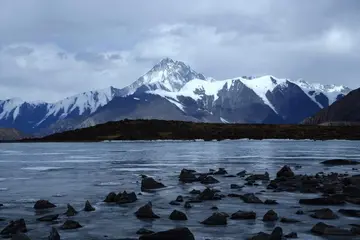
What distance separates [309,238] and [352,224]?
369cm

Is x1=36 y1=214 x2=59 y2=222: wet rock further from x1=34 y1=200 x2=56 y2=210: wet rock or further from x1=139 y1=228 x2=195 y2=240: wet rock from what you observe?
x1=139 y1=228 x2=195 y2=240: wet rock

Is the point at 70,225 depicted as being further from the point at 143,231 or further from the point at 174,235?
the point at 174,235

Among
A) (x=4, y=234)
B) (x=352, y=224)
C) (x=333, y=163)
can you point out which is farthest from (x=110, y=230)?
(x=333, y=163)

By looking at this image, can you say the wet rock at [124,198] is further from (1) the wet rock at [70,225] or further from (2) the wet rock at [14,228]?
(2) the wet rock at [14,228]

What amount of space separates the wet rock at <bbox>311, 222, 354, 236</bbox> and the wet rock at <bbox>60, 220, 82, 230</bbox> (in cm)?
1029

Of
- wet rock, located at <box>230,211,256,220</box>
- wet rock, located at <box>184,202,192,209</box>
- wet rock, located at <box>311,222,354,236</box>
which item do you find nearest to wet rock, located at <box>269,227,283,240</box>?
wet rock, located at <box>311,222,354,236</box>

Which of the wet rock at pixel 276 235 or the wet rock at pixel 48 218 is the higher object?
the wet rock at pixel 276 235

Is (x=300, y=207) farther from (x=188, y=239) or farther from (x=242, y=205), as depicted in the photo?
(x=188, y=239)

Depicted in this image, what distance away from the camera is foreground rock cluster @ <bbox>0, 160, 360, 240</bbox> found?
64.5 feet

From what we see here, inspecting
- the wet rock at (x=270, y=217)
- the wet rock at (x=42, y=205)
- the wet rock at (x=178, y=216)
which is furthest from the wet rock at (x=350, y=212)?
the wet rock at (x=42, y=205)

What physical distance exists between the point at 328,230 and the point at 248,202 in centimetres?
882

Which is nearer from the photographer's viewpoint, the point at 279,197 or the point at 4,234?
the point at 4,234

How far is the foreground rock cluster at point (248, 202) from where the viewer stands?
19.7m

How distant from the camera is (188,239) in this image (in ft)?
61.7
